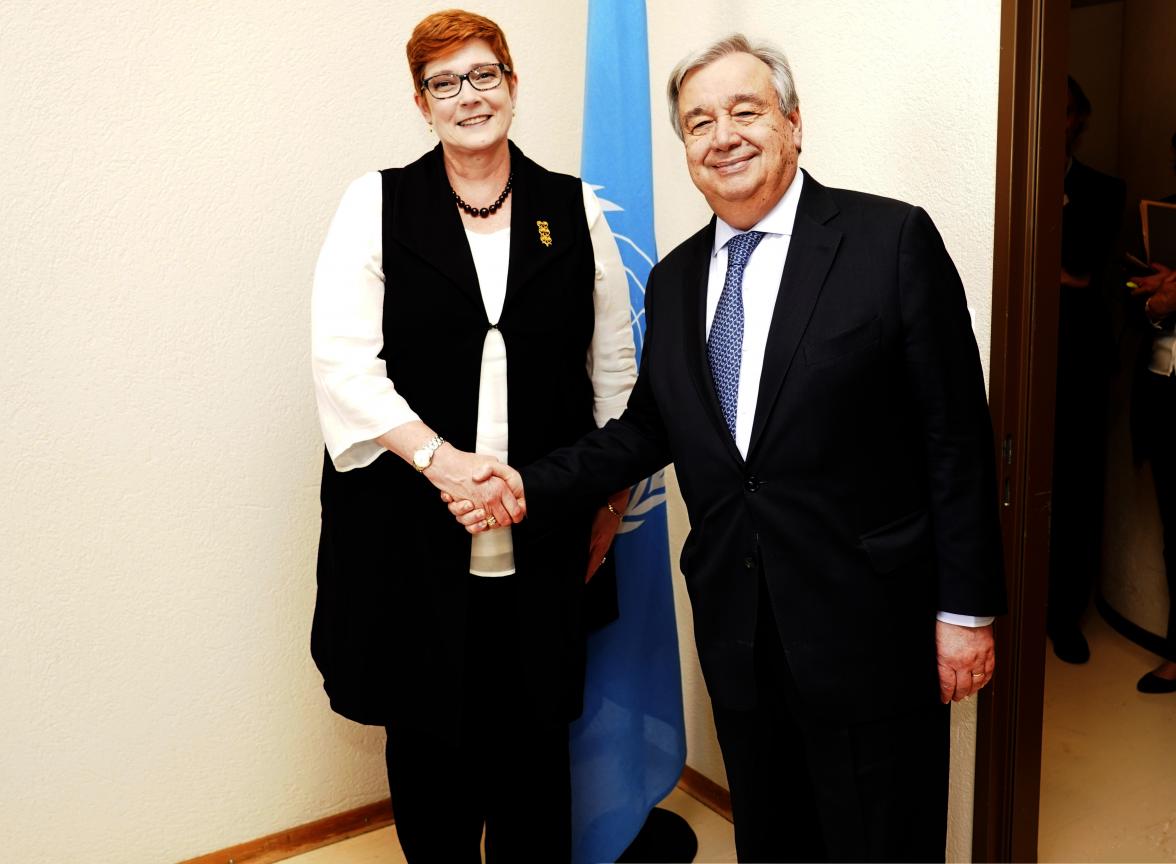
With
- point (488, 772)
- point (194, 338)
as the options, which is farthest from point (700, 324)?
point (194, 338)

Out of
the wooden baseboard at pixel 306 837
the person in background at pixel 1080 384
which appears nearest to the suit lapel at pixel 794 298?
the wooden baseboard at pixel 306 837

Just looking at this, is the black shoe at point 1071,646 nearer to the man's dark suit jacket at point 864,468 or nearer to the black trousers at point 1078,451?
the black trousers at point 1078,451

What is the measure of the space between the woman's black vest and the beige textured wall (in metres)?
0.58

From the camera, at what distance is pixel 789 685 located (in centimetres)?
150

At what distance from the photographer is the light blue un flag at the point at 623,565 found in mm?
2129

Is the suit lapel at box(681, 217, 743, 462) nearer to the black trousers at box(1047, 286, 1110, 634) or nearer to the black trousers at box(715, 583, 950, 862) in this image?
the black trousers at box(715, 583, 950, 862)

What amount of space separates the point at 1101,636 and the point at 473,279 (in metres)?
2.96

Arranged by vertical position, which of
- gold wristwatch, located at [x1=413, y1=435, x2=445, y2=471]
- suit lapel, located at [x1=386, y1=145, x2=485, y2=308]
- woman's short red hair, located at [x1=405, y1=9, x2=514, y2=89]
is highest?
woman's short red hair, located at [x1=405, y1=9, x2=514, y2=89]

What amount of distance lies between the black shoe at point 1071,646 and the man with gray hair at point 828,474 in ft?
7.10

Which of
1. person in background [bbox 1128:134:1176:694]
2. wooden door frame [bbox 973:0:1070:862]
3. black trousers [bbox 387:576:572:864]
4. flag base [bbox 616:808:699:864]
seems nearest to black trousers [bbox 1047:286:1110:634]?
person in background [bbox 1128:134:1176:694]

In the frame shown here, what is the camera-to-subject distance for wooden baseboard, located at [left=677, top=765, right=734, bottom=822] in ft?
8.47

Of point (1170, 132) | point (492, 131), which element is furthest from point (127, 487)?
point (1170, 132)

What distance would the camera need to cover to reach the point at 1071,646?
135 inches

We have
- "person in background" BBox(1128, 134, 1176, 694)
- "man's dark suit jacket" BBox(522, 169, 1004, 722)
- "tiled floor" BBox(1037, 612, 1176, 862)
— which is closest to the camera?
"man's dark suit jacket" BBox(522, 169, 1004, 722)
